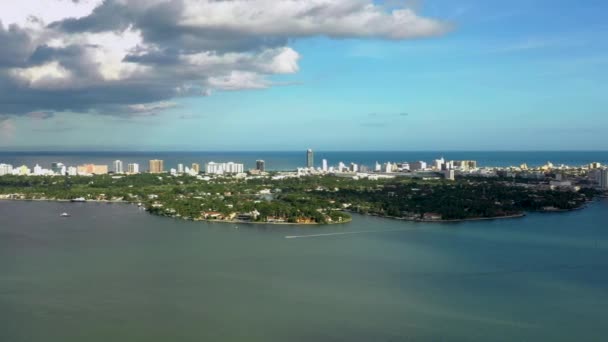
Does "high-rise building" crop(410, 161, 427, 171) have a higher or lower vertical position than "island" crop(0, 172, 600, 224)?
higher

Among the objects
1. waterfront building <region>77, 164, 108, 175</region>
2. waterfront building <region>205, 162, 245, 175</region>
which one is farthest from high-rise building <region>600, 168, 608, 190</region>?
waterfront building <region>77, 164, 108, 175</region>

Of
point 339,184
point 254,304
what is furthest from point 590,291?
point 339,184

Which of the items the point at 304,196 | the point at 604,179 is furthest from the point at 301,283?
the point at 604,179

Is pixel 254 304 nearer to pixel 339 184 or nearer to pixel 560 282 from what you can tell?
pixel 560 282

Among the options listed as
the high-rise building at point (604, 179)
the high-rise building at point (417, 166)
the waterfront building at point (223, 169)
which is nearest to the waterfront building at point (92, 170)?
the waterfront building at point (223, 169)

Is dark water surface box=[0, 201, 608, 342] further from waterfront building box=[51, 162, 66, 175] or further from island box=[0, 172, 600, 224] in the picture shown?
waterfront building box=[51, 162, 66, 175]
